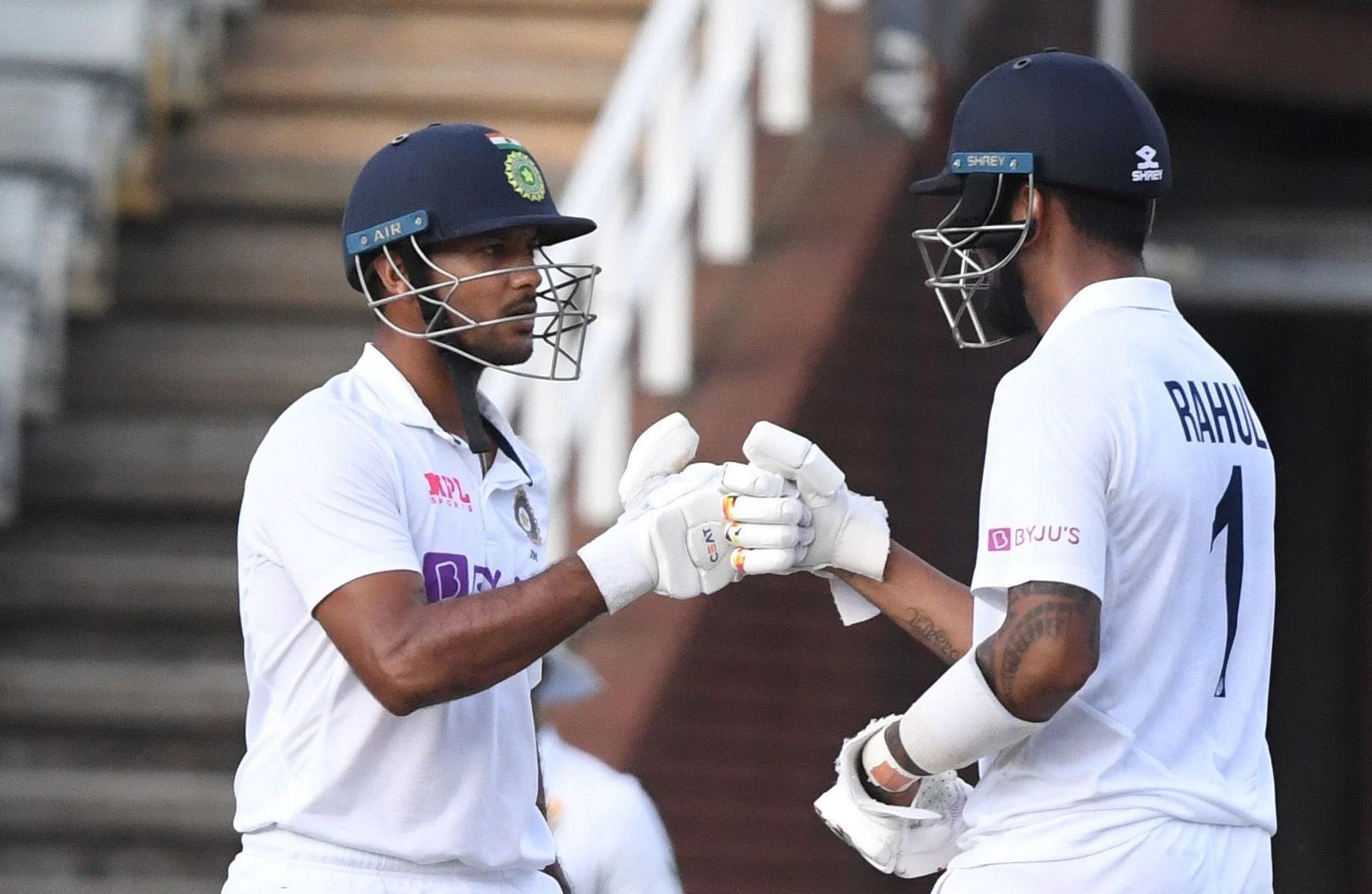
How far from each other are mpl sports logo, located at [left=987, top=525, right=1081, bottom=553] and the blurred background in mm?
3146

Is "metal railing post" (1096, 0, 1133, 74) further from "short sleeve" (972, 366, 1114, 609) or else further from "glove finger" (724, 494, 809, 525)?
"short sleeve" (972, 366, 1114, 609)

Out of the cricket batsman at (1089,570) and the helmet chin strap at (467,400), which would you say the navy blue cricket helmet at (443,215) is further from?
the cricket batsman at (1089,570)

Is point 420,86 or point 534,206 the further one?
point 420,86

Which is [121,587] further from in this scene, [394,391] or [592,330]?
[394,391]

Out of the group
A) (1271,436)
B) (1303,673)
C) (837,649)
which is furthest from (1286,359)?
(837,649)

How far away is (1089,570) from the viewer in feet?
11.3

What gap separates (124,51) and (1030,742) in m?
5.69

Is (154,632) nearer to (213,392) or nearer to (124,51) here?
(213,392)

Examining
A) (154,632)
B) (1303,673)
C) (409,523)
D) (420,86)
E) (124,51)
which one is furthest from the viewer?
(1303,673)

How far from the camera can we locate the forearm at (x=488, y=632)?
12.0ft

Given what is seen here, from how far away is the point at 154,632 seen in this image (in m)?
7.85

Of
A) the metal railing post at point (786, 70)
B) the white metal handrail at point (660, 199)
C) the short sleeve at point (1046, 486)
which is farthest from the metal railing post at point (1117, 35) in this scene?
the short sleeve at point (1046, 486)

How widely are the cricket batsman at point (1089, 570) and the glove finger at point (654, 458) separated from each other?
0.17m

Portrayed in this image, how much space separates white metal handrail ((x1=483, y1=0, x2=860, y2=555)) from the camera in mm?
6922
